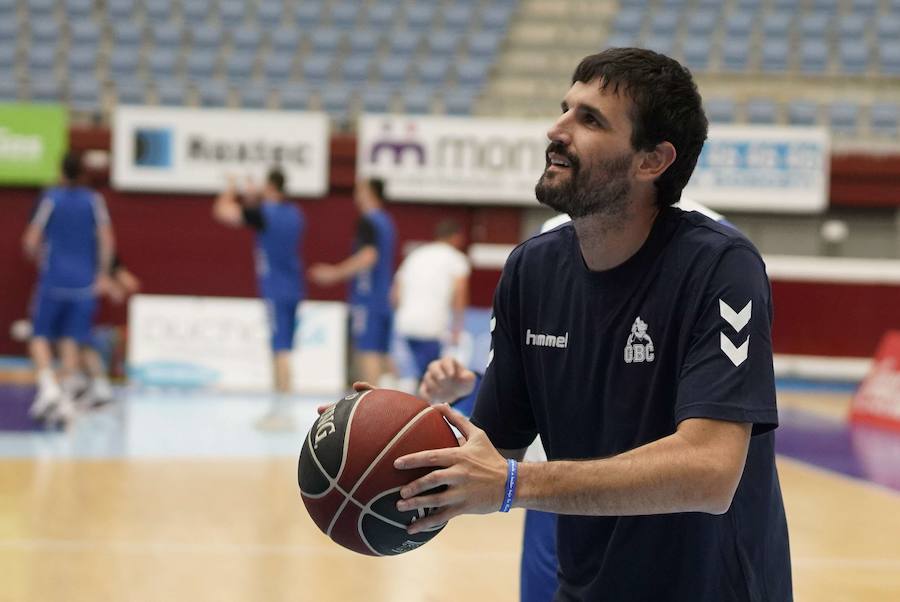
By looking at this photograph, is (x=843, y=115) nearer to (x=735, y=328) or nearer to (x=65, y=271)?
A: (x=65, y=271)

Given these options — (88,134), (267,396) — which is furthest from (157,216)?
(267,396)

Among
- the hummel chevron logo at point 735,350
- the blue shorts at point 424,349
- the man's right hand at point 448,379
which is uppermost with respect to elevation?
the hummel chevron logo at point 735,350

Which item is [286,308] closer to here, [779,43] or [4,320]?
[4,320]

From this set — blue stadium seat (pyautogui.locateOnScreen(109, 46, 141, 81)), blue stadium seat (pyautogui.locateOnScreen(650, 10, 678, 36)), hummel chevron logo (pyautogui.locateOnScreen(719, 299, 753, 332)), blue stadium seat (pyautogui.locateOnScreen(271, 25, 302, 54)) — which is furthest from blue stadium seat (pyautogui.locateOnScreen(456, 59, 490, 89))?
hummel chevron logo (pyautogui.locateOnScreen(719, 299, 753, 332))

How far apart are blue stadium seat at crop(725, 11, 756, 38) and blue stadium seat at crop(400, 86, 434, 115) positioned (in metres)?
4.72

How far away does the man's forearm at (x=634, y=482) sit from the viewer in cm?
211

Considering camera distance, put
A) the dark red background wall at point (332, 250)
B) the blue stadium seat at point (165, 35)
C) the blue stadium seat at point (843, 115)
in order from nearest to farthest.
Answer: the dark red background wall at point (332, 250) → the blue stadium seat at point (843, 115) → the blue stadium seat at point (165, 35)

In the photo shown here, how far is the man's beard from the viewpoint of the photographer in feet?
7.84

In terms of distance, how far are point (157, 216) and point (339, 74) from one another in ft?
11.1

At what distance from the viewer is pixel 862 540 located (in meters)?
6.78

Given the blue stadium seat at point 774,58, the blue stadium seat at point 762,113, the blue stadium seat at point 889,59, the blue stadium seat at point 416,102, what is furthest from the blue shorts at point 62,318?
the blue stadium seat at point 889,59

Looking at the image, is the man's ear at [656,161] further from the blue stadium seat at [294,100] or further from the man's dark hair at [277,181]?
the blue stadium seat at [294,100]

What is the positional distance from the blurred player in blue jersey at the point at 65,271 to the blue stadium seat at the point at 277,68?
6.82 m

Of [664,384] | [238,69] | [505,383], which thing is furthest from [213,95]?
[664,384]
